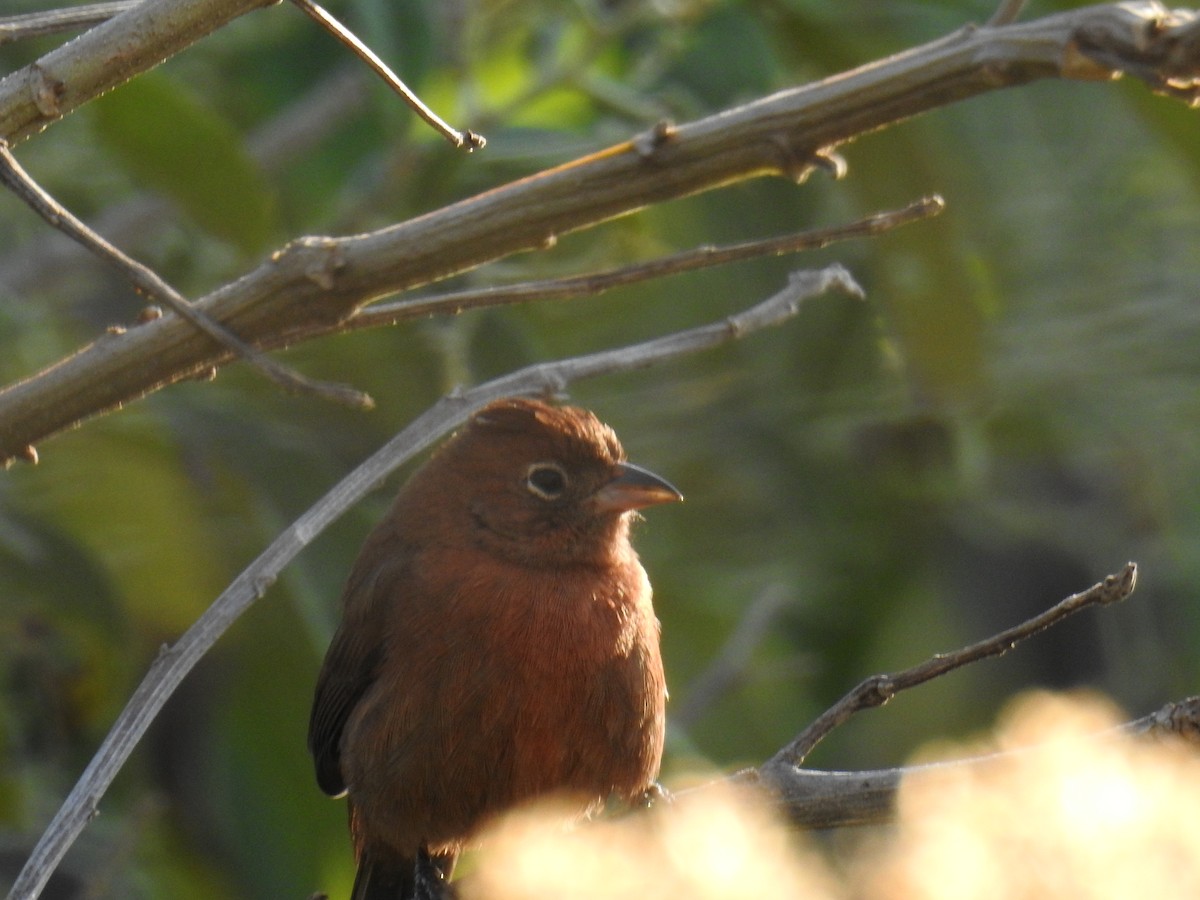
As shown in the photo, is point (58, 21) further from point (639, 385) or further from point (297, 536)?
point (639, 385)

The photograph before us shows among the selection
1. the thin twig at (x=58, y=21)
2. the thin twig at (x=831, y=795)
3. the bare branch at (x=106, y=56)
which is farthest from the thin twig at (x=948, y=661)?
the thin twig at (x=58, y=21)

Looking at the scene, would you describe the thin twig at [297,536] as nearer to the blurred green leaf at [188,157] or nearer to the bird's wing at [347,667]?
the bird's wing at [347,667]

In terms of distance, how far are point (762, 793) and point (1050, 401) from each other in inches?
134

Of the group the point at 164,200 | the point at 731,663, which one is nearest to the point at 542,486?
the point at 731,663

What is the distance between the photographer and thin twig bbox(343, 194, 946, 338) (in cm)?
201

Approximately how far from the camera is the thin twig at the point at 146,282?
75.8 inches

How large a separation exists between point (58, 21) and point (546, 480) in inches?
90.4

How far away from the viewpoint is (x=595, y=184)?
193cm

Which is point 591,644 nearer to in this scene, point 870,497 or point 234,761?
point 234,761

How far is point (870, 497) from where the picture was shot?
5.82 m

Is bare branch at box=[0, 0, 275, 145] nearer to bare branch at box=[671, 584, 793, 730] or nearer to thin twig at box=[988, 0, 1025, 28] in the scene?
thin twig at box=[988, 0, 1025, 28]

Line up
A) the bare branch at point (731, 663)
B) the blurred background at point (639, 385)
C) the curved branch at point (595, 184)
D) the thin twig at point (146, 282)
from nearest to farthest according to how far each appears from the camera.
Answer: the curved branch at point (595, 184)
the thin twig at point (146, 282)
the bare branch at point (731, 663)
the blurred background at point (639, 385)

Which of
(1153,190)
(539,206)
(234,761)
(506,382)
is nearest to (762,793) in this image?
(506,382)

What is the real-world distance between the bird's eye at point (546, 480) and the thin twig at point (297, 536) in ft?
4.24
